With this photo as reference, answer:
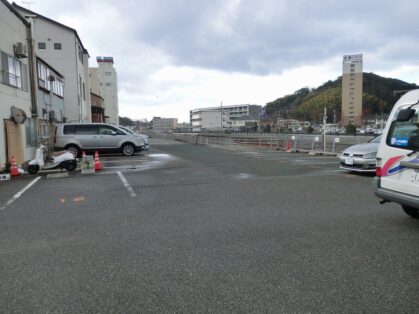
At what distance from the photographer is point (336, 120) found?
342 ft

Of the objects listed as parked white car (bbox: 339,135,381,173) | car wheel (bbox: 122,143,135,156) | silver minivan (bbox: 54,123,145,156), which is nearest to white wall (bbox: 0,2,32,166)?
silver minivan (bbox: 54,123,145,156)

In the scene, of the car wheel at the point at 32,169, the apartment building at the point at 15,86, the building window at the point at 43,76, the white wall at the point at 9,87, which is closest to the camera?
the car wheel at the point at 32,169

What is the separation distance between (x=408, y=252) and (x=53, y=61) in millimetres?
34383

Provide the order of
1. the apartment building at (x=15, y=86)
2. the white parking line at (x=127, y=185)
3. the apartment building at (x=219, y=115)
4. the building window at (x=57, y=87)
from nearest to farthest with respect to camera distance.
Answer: the white parking line at (x=127, y=185), the apartment building at (x=15, y=86), the building window at (x=57, y=87), the apartment building at (x=219, y=115)

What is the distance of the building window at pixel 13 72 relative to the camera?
13430 mm

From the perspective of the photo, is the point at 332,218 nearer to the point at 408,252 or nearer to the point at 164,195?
the point at 408,252

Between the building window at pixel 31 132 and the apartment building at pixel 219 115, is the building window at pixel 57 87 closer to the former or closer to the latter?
the building window at pixel 31 132

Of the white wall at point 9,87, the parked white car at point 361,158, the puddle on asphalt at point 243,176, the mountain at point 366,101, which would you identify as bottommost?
the puddle on asphalt at point 243,176

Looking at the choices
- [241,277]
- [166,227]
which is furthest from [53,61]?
[241,277]

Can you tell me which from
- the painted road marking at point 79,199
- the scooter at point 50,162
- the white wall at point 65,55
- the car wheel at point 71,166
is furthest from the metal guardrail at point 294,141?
the painted road marking at point 79,199

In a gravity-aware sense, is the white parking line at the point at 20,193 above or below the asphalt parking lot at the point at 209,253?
below

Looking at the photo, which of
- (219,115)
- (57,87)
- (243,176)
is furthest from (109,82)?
(243,176)

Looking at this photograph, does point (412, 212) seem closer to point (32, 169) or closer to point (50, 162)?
point (50, 162)

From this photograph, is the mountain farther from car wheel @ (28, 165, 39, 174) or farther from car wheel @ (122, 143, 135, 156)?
car wheel @ (28, 165, 39, 174)
